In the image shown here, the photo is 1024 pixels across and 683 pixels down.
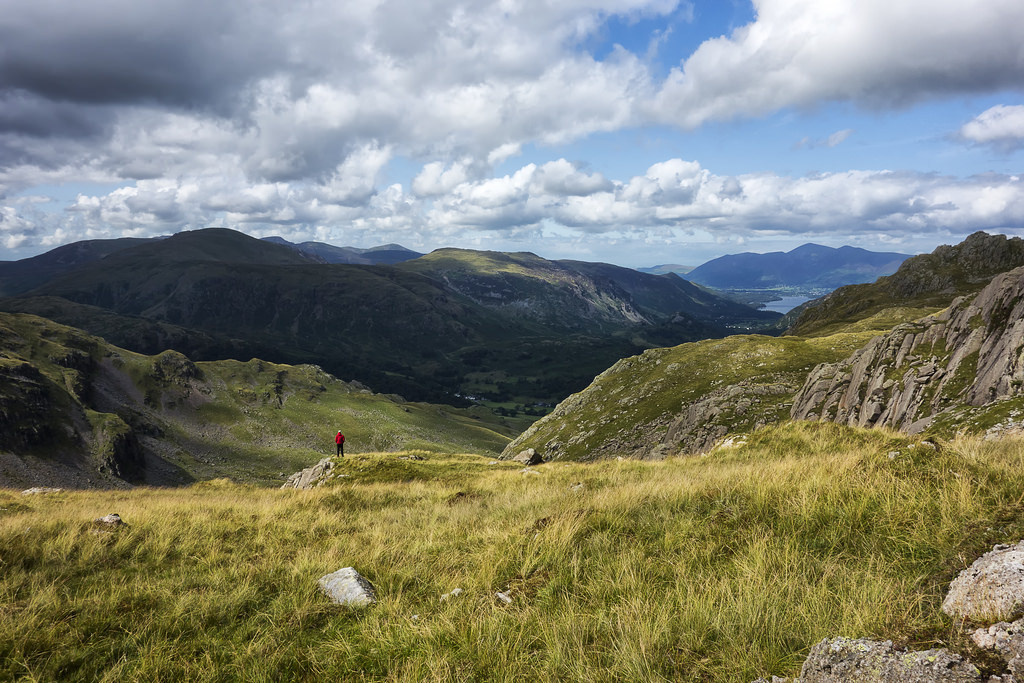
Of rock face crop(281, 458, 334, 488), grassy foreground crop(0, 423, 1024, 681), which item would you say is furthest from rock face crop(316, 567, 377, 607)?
rock face crop(281, 458, 334, 488)

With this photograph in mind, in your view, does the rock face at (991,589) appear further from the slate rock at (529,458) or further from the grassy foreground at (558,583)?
the slate rock at (529,458)

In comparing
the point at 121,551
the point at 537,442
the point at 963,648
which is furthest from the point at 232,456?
the point at 963,648

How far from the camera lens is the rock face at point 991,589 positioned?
3943 mm

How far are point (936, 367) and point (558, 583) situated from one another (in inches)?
1901

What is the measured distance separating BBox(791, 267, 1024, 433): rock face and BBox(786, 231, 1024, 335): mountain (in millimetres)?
77342

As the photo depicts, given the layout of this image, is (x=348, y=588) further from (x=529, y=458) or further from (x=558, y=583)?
(x=529, y=458)

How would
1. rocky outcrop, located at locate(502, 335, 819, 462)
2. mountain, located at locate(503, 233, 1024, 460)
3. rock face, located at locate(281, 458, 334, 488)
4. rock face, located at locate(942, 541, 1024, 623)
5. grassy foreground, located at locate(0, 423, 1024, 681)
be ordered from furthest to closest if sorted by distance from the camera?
rocky outcrop, located at locate(502, 335, 819, 462) → rock face, located at locate(281, 458, 334, 488) → mountain, located at locate(503, 233, 1024, 460) → grassy foreground, located at locate(0, 423, 1024, 681) → rock face, located at locate(942, 541, 1024, 623)

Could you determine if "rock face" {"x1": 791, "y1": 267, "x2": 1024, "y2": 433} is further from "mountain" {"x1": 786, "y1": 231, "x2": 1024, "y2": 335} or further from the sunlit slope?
"mountain" {"x1": 786, "y1": 231, "x2": 1024, "y2": 335}

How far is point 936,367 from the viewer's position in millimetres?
39156

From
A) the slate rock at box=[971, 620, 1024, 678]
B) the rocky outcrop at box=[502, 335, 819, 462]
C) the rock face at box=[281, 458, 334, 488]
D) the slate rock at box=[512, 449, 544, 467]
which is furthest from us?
the rocky outcrop at box=[502, 335, 819, 462]

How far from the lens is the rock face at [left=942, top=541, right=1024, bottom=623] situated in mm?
3943

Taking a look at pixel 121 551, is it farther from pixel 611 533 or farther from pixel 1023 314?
pixel 1023 314

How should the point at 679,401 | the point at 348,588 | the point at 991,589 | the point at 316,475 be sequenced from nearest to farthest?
the point at 991,589 < the point at 348,588 < the point at 316,475 < the point at 679,401

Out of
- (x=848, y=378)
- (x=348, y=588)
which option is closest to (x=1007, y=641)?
(x=348, y=588)
